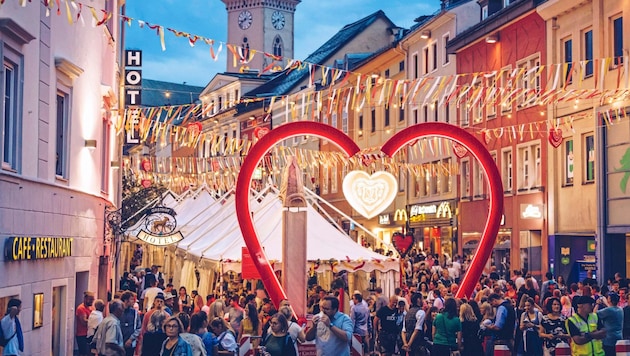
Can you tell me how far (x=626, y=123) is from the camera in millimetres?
30844

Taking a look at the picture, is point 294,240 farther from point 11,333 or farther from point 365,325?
point 11,333

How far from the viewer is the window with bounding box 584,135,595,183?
33.4 meters

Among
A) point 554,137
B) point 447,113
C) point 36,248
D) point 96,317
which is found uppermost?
point 447,113

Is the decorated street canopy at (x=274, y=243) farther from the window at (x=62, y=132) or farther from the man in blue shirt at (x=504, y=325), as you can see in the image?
the man in blue shirt at (x=504, y=325)

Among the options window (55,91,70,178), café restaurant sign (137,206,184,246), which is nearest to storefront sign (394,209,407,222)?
café restaurant sign (137,206,184,246)

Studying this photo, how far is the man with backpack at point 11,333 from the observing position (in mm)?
13555

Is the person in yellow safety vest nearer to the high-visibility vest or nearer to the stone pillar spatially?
the high-visibility vest

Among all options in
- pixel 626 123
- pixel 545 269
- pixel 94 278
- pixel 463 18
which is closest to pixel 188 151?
pixel 463 18

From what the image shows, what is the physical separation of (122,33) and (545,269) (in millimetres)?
15493

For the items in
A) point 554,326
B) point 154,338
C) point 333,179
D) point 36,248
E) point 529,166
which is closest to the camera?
point 154,338

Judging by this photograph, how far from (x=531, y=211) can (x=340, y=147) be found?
62.1 ft

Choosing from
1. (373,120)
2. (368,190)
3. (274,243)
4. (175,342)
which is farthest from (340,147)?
(373,120)

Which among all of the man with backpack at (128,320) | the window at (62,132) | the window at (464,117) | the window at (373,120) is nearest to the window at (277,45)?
the window at (373,120)

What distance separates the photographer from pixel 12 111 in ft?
50.5
